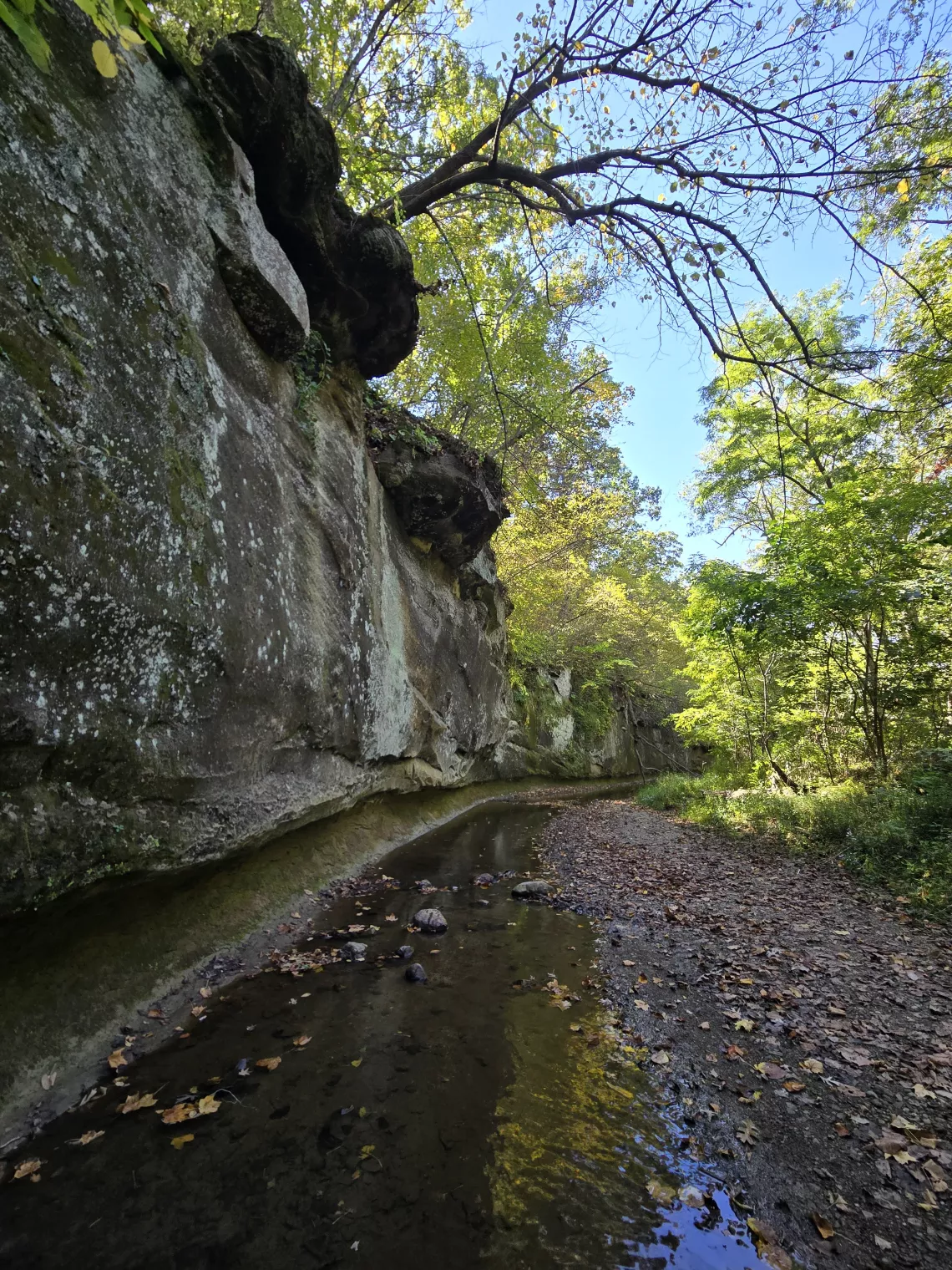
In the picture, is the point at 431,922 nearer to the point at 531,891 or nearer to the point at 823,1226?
the point at 531,891

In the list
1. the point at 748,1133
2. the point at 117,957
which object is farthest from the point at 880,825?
the point at 117,957

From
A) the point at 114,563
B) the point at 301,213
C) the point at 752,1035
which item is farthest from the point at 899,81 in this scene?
the point at 752,1035

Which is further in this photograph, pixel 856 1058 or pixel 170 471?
pixel 170 471

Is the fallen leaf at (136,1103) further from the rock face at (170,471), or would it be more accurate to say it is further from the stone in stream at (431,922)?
the stone in stream at (431,922)

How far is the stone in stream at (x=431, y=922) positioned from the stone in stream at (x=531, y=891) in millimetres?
1651

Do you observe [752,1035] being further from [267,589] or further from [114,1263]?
[267,589]

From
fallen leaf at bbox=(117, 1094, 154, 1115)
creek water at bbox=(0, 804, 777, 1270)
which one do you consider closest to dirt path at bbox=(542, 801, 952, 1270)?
creek water at bbox=(0, 804, 777, 1270)

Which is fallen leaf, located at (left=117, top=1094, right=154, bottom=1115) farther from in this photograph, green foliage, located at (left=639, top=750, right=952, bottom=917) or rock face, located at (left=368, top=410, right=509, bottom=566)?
rock face, located at (left=368, top=410, right=509, bottom=566)

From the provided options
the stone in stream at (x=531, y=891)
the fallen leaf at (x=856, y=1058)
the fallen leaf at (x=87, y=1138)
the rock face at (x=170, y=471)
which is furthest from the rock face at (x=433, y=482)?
the fallen leaf at (x=856, y=1058)

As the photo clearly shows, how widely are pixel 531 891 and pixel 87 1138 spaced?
5991 mm

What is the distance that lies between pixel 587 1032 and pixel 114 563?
5.15 meters

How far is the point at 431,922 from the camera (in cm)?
655

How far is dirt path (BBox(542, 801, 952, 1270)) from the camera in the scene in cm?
270

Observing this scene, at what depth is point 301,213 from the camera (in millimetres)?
7090
